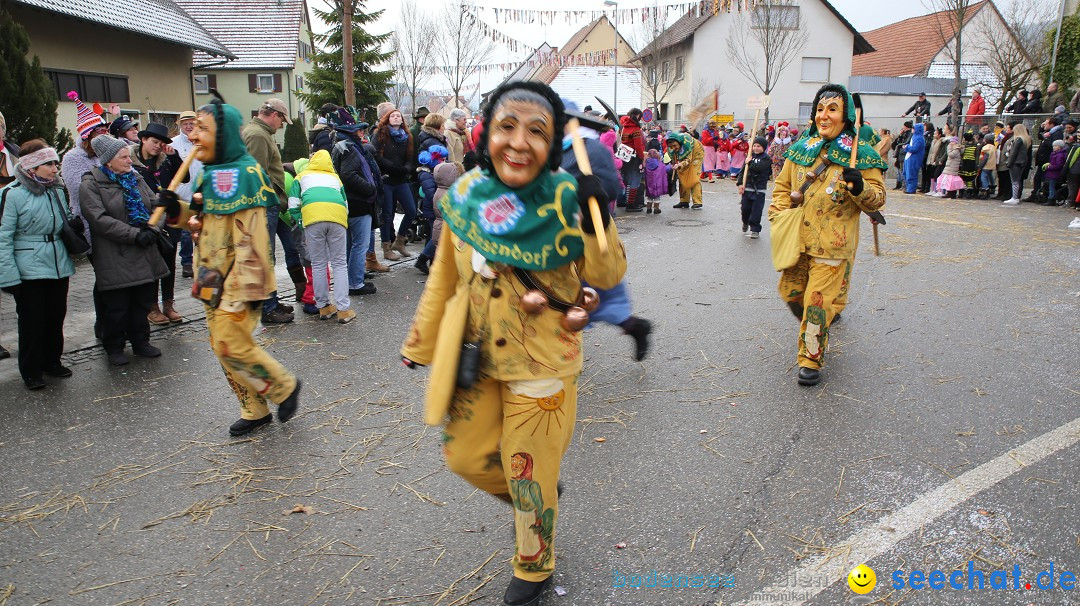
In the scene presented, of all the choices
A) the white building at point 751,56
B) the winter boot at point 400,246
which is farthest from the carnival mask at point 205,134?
the white building at point 751,56

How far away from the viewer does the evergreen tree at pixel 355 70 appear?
29.0 metres

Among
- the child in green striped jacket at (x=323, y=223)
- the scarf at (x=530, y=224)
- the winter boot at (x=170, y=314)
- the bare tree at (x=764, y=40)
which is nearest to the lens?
the scarf at (x=530, y=224)

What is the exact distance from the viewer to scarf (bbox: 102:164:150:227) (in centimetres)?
565

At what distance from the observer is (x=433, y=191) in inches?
361

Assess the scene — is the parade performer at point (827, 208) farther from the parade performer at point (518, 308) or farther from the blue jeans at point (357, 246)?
the blue jeans at point (357, 246)

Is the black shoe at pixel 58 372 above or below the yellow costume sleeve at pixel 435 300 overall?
below

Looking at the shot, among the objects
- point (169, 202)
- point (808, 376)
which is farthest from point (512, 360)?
point (808, 376)

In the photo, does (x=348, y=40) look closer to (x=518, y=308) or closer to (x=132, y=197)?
(x=132, y=197)

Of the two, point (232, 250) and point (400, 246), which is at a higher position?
point (232, 250)

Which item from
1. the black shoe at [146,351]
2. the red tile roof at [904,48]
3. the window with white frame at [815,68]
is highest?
the red tile roof at [904,48]

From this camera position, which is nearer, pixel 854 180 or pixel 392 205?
pixel 854 180

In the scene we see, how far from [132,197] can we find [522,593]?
4768 mm

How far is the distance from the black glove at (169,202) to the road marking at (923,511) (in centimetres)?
385

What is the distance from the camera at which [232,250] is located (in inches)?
170
